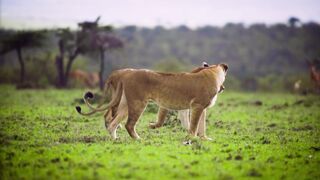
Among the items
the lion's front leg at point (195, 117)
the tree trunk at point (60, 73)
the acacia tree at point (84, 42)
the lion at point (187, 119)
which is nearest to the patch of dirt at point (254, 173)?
the lion's front leg at point (195, 117)

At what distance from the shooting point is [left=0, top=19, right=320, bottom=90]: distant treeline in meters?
60.8

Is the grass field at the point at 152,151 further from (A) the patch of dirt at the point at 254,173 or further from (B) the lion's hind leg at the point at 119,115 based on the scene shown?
(B) the lion's hind leg at the point at 119,115

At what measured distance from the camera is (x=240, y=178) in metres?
8.55

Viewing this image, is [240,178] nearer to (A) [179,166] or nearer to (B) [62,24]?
(A) [179,166]

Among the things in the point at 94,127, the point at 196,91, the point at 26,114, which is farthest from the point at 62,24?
the point at 196,91

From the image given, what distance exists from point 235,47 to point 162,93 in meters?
55.5

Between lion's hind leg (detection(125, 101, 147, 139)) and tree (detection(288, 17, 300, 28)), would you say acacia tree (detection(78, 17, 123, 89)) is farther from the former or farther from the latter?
tree (detection(288, 17, 300, 28))

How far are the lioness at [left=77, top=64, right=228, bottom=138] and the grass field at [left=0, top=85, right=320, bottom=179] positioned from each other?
1.78 feet

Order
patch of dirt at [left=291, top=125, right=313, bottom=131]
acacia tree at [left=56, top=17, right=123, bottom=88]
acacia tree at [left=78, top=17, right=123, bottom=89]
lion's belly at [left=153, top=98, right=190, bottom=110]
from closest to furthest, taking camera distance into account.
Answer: lion's belly at [left=153, top=98, right=190, bottom=110], patch of dirt at [left=291, top=125, right=313, bottom=131], acacia tree at [left=78, top=17, right=123, bottom=89], acacia tree at [left=56, top=17, right=123, bottom=88]

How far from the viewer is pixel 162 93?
11758 mm

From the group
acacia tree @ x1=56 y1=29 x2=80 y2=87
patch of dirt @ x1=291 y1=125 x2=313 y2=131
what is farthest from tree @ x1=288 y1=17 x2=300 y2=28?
patch of dirt @ x1=291 y1=125 x2=313 y2=131

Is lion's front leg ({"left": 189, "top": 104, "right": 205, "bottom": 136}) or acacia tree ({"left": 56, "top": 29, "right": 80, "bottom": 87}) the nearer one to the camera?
lion's front leg ({"left": 189, "top": 104, "right": 205, "bottom": 136})

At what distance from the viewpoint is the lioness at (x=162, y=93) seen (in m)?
11.5

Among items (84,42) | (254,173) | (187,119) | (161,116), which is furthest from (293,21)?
(254,173)
